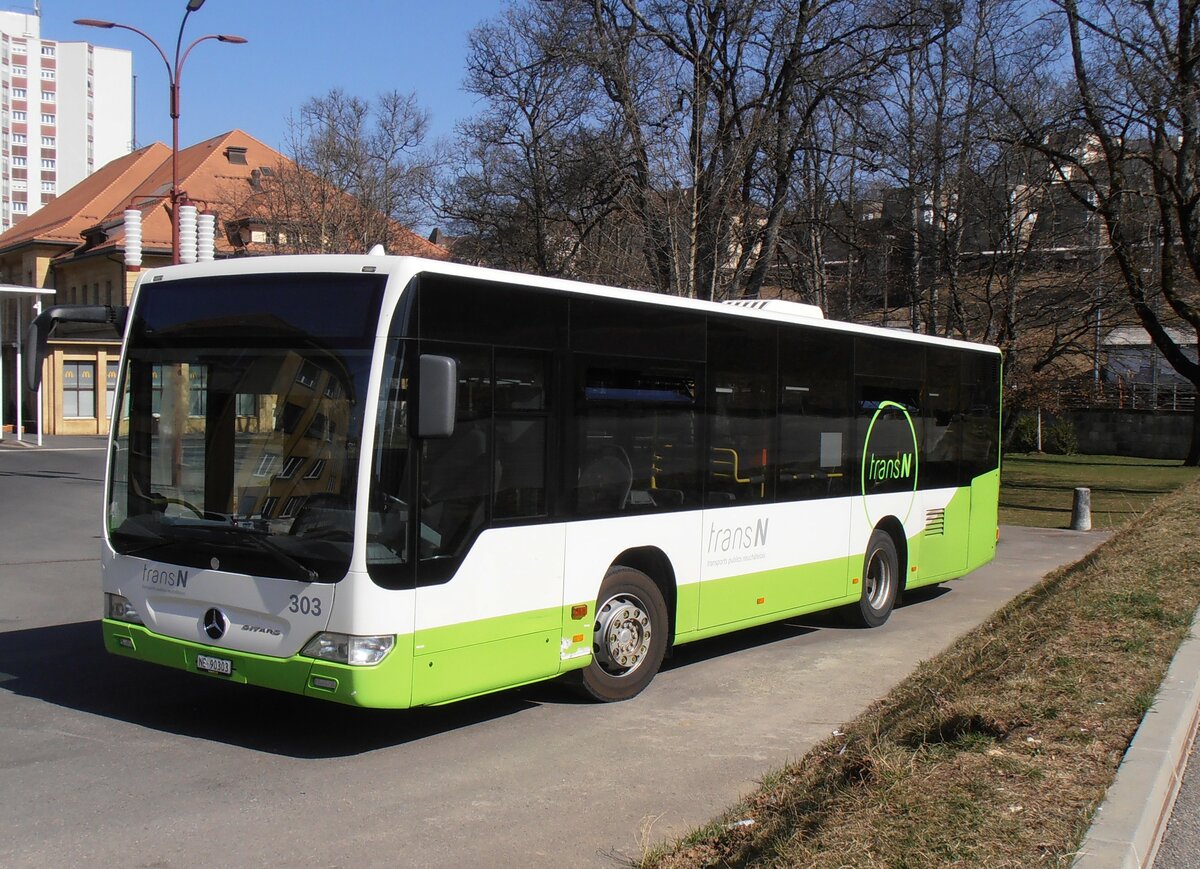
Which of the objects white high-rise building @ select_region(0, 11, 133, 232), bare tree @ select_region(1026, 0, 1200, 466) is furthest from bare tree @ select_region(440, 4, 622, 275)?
white high-rise building @ select_region(0, 11, 133, 232)

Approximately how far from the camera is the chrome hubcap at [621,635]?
317 inches

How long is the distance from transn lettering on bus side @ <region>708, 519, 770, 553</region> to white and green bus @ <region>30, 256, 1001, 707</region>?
0.08ft

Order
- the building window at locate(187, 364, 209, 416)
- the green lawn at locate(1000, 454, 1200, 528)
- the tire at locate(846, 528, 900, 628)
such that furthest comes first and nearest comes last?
the green lawn at locate(1000, 454, 1200, 528), the tire at locate(846, 528, 900, 628), the building window at locate(187, 364, 209, 416)

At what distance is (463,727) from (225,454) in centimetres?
232

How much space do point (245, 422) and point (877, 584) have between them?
287 inches

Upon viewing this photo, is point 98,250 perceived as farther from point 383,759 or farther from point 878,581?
point 383,759

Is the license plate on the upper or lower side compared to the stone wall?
lower

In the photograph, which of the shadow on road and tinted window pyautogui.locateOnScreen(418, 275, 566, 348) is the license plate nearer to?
the shadow on road

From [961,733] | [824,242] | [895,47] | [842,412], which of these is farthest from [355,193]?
[961,733]

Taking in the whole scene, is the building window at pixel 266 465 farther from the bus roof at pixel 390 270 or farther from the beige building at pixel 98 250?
the beige building at pixel 98 250

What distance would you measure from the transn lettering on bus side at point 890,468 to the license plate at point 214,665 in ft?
22.2

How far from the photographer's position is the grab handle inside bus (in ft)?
24.4

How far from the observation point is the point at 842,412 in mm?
11039

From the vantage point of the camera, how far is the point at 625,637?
823 centimetres
